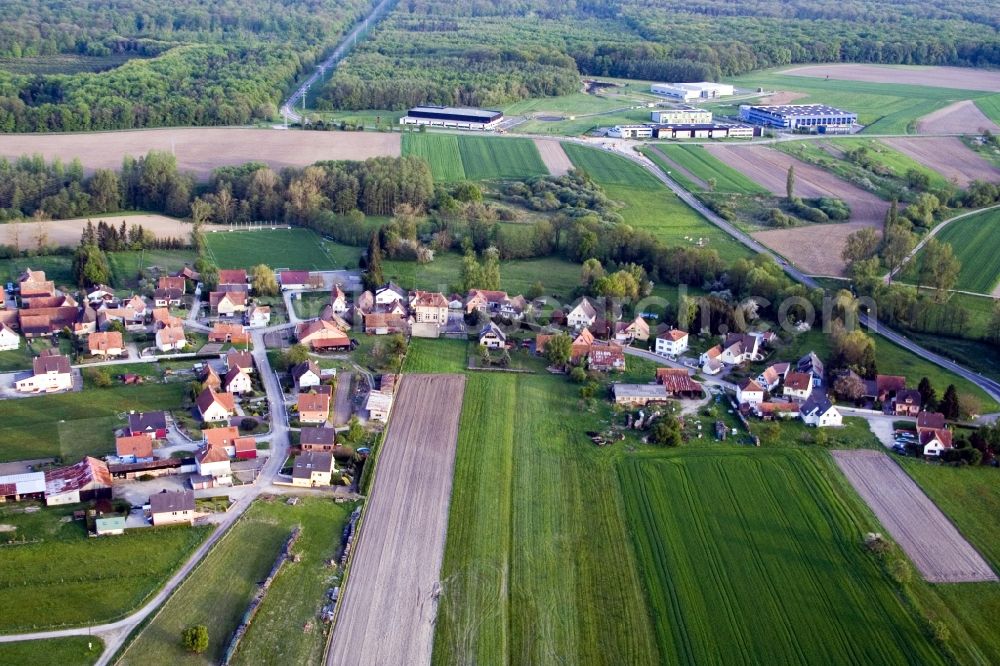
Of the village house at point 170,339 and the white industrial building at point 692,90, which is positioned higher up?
the white industrial building at point 692,90

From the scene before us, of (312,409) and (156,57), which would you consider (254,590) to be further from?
(156,57)

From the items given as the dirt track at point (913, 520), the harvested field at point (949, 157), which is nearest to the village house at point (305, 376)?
the dirt track at point (913, 520)

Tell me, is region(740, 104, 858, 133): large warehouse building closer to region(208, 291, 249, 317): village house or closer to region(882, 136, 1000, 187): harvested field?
region(882, 136, 1000, 187): harvested field

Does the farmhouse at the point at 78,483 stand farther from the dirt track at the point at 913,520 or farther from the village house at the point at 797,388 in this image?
the village house at the point at 797,388

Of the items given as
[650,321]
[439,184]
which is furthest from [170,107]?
[650,321]

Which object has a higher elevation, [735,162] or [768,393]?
[735,162]

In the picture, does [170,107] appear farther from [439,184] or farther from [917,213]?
[917,213]
